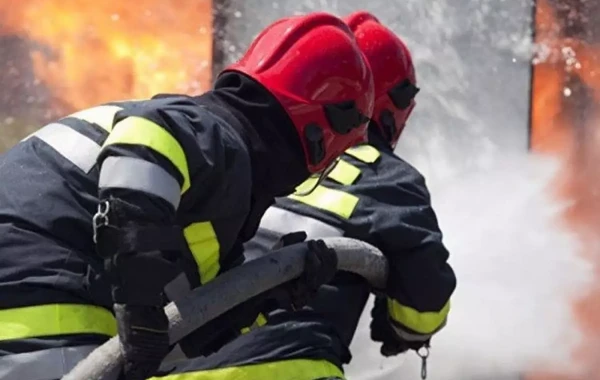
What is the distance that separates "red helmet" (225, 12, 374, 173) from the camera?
253 cm

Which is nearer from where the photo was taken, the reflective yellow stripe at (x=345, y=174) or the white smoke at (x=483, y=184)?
the reflective yellow stripe at (x=345, y=174)

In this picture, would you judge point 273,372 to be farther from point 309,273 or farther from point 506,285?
point 506,285

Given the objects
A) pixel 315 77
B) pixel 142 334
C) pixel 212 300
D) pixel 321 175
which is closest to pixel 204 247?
pixel 212 300

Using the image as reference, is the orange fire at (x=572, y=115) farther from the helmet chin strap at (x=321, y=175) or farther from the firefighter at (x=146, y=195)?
the firefighter at (x=146, y=195)

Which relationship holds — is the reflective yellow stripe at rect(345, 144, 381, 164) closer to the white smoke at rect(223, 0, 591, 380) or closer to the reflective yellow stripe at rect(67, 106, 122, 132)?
the reflective yellow stripe at rect(67, 106, 122, 132)

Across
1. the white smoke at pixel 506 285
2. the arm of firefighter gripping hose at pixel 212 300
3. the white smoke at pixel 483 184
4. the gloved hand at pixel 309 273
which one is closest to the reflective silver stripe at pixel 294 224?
the gloved hand at pixel 309 273

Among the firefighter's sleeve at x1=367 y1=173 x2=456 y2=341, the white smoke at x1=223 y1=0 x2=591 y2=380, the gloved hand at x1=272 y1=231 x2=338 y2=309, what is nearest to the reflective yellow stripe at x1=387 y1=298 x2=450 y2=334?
the firefighter's sleeve at x1=367 y1=173 x2=456 y2=341

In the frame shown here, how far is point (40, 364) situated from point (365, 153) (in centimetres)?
139

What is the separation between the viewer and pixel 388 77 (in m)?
3.49

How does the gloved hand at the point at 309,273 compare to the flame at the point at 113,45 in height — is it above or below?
above

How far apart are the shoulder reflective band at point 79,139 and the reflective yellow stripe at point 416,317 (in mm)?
1239

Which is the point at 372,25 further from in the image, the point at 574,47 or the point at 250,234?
the point at 574,47

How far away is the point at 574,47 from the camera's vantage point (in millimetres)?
5855

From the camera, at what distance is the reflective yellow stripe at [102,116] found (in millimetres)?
2377
